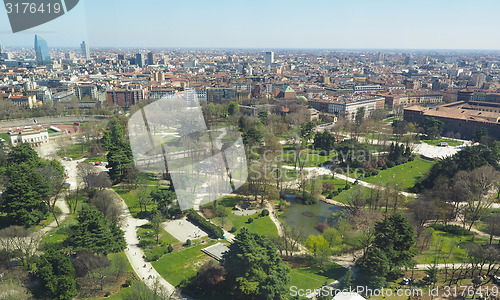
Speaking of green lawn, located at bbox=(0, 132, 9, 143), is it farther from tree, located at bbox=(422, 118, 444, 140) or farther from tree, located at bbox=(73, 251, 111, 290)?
tree, located at bbox=(422, 118, 444, 140)

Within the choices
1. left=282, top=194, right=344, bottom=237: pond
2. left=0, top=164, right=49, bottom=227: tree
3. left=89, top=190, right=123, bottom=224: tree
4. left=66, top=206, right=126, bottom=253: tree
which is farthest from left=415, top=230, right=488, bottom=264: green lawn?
left=0, top=164, right=49, bottom=227: tree

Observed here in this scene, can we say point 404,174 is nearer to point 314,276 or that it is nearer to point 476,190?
point 476,190

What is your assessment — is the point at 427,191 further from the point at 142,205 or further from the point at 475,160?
the point at 142,205

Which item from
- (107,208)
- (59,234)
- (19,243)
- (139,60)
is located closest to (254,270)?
(107,208)

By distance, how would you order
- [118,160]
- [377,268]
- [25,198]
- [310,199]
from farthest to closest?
1. [118,160]
2. [310,199]
3. [25,198]
4. [377,268]

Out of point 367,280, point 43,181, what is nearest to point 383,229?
point 367,280

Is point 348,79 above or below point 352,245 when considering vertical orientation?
above

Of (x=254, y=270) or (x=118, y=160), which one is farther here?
(x=118, y=160)
